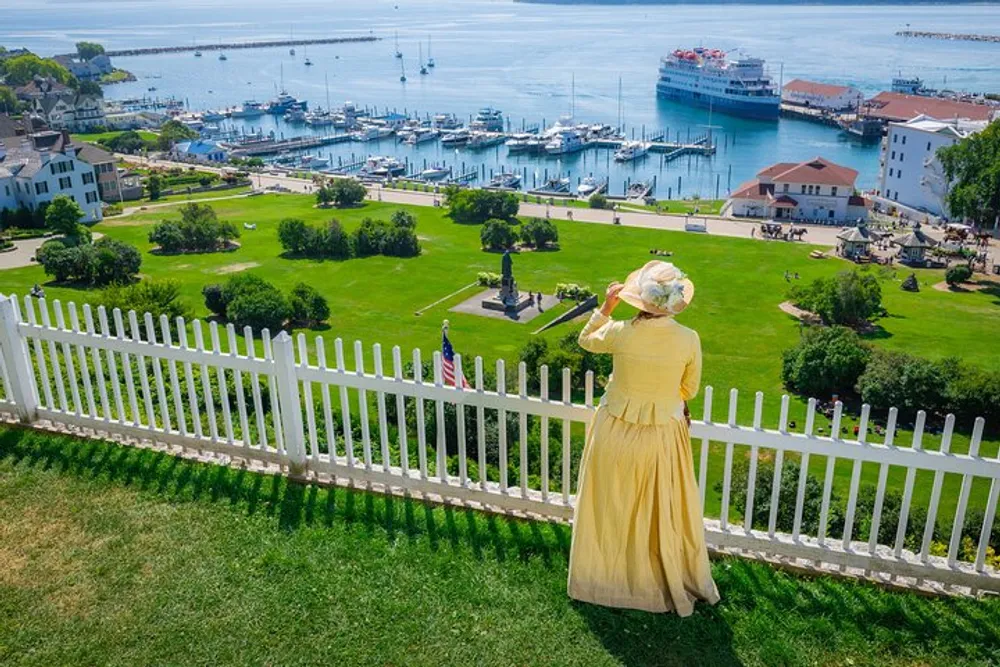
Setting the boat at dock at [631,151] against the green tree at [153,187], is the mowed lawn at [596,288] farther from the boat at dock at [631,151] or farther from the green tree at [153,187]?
the boat at dock at [631,151]

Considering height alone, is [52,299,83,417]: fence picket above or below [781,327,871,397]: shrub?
above

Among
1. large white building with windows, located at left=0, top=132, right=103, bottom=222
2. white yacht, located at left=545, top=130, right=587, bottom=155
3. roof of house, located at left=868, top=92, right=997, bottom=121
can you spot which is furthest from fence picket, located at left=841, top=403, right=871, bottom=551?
white yacht, located at left=545, top=130, right=587, bottom=155

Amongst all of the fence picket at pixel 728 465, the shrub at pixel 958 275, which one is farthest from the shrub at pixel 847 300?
the fence picket at pixel 728 465

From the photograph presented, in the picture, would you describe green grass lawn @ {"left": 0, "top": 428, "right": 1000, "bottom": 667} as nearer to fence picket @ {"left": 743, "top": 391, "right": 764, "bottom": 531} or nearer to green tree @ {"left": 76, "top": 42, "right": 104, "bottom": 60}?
fence picket @ {"left": 743, "top": 391, "right": 764, "bottom": 531}

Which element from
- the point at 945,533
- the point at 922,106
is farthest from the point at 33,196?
the point at 922,106

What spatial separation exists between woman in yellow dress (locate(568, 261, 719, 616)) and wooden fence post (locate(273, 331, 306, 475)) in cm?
273

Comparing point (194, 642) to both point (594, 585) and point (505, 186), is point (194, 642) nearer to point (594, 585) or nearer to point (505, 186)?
point (594, 585)

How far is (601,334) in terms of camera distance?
17.7 ft

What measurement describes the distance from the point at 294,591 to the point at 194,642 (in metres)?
0.71

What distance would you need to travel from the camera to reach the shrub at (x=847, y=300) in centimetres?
3388

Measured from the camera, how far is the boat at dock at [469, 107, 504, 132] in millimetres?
106312

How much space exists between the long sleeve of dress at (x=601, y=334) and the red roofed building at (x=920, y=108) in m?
80.3

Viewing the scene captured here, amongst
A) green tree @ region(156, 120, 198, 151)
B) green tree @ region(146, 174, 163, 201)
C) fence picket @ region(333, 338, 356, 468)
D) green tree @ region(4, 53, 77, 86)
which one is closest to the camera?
fence picket @ region(333, 338, 356, 468)

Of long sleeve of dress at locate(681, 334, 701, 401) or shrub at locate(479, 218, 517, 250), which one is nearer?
long sleeve of dress at locate(681, 334, 701, 401)
